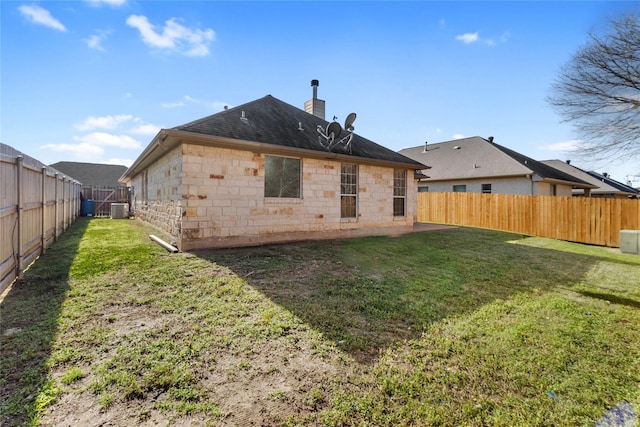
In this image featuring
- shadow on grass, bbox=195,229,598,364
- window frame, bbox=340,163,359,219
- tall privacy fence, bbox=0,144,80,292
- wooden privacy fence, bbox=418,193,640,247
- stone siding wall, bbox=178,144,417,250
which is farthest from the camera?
wooden privacy fence, bbox=418,193,640,247

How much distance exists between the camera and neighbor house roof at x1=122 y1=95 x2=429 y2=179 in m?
7.43

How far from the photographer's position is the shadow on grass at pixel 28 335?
7.07ft

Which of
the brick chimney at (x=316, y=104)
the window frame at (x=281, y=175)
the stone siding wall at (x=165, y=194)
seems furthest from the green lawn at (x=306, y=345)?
the brick chimney at (x=316, y=104)

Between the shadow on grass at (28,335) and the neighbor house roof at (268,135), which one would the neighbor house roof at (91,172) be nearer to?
the neighbor house roof at (268,135)

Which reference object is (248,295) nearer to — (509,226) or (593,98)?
(509,226)

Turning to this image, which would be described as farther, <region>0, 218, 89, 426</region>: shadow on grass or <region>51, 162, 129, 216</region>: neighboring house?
<region>51, 162, 129, 216</region>: neighboring house

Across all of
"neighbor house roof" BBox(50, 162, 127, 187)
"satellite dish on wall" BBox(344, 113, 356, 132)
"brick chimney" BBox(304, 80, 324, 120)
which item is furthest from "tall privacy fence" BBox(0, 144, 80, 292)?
"neighbor house roof" BBox(50, 162, 127, 187)

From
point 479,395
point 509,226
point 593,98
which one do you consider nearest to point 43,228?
point 479,395

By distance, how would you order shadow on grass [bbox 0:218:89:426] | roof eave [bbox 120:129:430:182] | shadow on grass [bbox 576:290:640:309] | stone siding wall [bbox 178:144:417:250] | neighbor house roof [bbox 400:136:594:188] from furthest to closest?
neighbor house roof [bbox 400:136:594:188] < stone siding wall [bbox 178:144:417:250] < roof eave [bbox 120:129:430:182] < shadow on grass [bbox 576:290:640:309] < shadow on grass [bbox 0:218:89:426]

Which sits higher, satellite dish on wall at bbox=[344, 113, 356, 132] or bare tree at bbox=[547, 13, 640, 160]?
bare tree at bbox=[547, 13, 640, 160]

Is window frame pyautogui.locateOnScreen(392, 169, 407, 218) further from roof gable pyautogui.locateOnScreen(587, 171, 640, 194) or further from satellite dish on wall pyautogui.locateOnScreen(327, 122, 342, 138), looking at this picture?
roof gable pyautogui.locateOnScreen(587, 171, 640, 194)

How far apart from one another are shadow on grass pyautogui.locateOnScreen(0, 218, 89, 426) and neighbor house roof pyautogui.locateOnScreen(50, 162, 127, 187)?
107ft

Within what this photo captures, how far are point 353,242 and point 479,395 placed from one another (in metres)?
6.96

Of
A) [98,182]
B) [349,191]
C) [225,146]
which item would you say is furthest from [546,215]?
[98,182]
